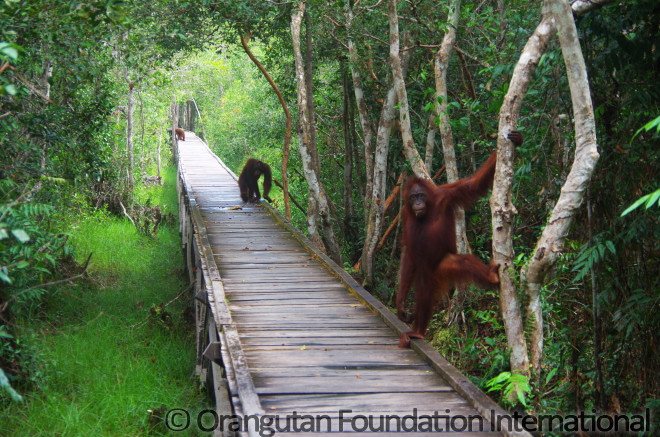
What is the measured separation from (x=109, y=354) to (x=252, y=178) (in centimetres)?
481

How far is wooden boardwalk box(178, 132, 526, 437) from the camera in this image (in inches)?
149

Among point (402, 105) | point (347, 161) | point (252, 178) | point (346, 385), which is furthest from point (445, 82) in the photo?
point (252, 178)

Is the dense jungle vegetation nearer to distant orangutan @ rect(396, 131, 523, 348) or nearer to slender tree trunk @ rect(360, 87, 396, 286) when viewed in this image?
slender tree trunk @ rect(360, 87, 396, 286)

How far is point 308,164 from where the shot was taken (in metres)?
10.1

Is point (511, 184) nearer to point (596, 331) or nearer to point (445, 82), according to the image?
point (596, 331)

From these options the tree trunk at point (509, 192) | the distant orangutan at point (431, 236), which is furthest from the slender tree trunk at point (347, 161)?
the tree trunk at point (509, 192)

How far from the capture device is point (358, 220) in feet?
41.9

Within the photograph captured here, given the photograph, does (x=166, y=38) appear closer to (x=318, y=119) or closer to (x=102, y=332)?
(x=318, y=119)

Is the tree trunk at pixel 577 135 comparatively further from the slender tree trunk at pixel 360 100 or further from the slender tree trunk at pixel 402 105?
the slender tree trunk at pixel 360 100

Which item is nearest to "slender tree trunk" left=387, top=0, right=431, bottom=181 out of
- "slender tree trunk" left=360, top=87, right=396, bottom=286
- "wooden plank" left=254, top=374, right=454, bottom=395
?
"slender tree trunk" left=360, top=87, right=396, bottom=286

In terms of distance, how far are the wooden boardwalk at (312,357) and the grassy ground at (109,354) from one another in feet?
2.24

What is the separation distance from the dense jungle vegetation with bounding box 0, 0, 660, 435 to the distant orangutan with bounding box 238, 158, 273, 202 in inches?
57.2

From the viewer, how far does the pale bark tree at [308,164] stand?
959 centimetres

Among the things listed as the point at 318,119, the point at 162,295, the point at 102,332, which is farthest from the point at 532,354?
the point at 318,119
